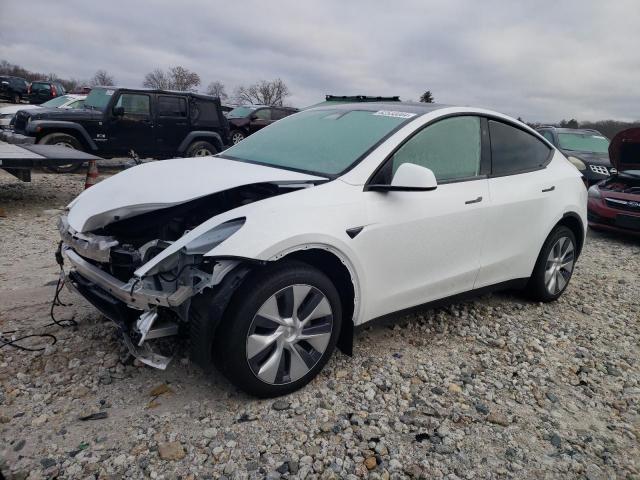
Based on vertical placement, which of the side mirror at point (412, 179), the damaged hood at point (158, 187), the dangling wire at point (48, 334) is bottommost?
the dangling wire at point (48, 334)

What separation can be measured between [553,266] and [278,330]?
2.86 metres

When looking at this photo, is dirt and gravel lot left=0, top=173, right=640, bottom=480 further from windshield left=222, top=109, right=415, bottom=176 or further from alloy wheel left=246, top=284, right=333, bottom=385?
windshield left=222, top=109, right=415, bottom=176

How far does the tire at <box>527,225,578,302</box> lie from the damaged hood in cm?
236

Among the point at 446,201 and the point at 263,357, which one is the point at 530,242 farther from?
the point at 263,357

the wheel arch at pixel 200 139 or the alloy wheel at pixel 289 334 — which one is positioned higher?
the wheel arch at pixel 200 139

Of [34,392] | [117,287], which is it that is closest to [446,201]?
[117,287]

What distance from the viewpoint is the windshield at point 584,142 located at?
1062cm

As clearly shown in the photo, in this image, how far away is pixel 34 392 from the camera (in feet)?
8.59

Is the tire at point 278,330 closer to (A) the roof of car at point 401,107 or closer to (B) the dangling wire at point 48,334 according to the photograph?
(B) the dangling wire at point 48,334

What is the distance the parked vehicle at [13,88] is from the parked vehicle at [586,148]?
99.7 ft

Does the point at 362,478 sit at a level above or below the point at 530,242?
below

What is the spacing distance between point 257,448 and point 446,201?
1906mm

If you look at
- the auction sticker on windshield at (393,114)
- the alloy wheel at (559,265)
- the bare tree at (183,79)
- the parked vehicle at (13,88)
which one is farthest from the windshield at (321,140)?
the bare tree at (183,79)

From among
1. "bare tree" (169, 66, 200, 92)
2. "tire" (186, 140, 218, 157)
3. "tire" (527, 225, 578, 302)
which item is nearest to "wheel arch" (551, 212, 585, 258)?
"tire" (527, 225, 578, 302)
